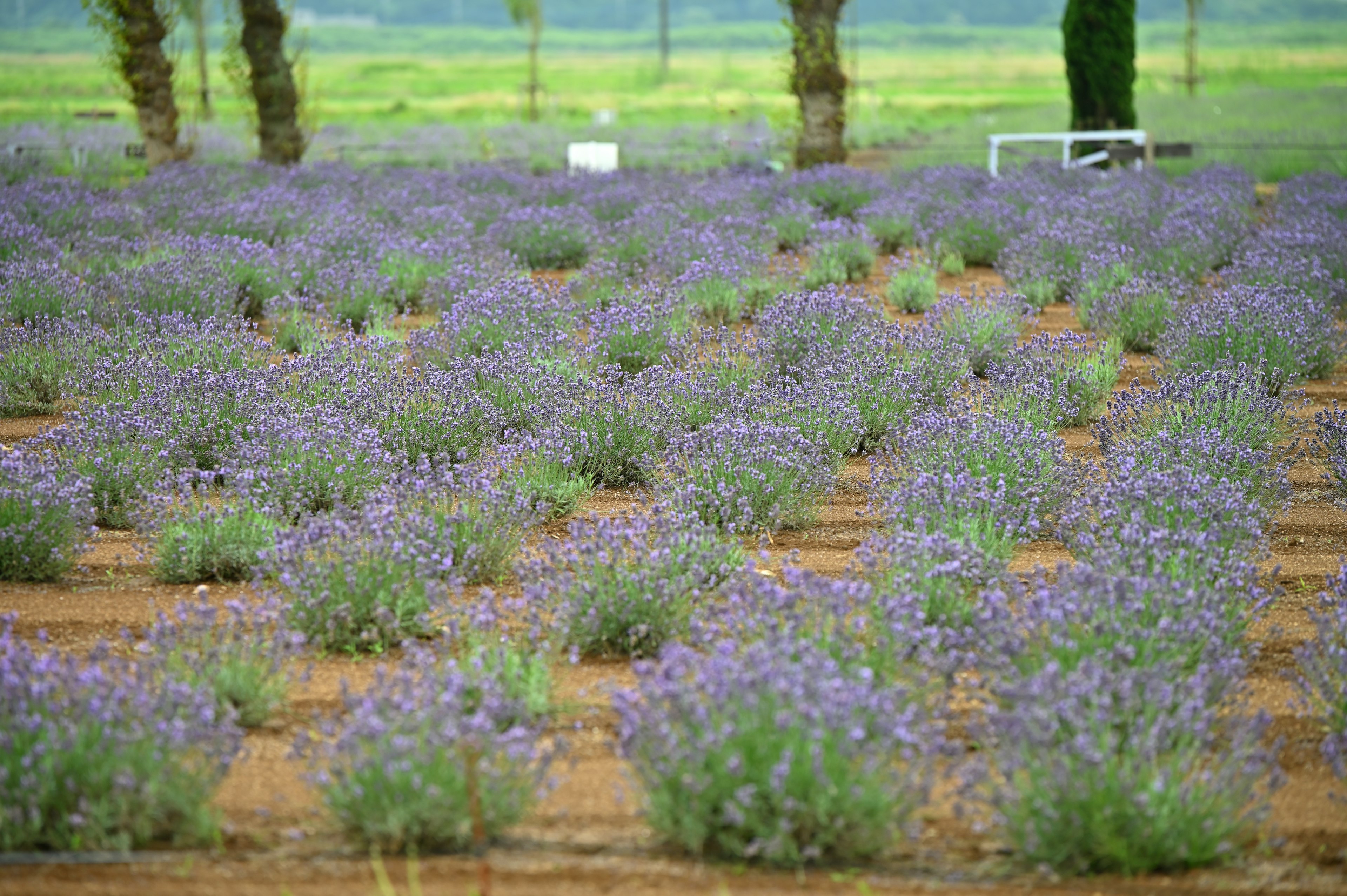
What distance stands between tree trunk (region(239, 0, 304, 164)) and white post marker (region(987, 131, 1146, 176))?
911 cm

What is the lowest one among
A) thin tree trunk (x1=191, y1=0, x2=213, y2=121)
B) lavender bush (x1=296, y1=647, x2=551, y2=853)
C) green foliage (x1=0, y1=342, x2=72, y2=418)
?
lavender bush (x1=296, y1=647, x2=551, y2=853)

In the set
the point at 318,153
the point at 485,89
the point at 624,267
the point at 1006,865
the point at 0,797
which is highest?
the point at 485,89

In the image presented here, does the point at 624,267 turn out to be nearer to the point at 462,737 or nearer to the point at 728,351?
the point at 728,351

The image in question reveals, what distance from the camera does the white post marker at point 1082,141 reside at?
15.8m

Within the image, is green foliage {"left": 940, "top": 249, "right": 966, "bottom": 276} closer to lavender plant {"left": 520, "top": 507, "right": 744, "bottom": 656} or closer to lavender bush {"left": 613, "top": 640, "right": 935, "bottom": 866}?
lavender plant {"left": 520, "top": 507, "right": 744, "bottom": 656}

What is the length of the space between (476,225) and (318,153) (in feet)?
42.1

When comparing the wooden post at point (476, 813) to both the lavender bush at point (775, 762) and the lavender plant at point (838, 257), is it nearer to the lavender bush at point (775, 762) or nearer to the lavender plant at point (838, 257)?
the lavender bush at point (775, 762)

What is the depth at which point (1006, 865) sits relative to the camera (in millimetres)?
2670

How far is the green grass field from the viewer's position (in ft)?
85.2

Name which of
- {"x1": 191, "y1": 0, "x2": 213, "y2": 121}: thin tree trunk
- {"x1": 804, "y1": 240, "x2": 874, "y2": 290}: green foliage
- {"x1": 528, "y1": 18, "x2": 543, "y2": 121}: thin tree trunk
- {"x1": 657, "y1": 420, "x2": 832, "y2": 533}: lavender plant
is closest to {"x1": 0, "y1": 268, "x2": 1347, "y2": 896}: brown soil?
{"x1": 657, "y1": 420, "x2": 832, "y2": 533}: lavender plant

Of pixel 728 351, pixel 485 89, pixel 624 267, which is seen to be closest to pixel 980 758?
pixel 728 351

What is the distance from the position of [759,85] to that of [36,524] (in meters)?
81.4

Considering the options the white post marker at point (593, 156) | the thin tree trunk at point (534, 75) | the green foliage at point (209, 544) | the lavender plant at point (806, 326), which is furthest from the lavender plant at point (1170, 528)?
the thin tree trunk at point (534, 75)

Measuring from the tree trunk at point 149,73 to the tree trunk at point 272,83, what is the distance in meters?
1.01
